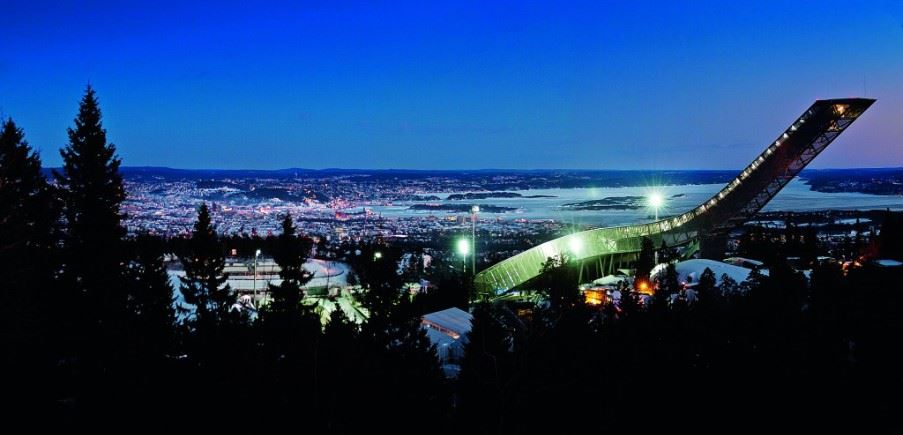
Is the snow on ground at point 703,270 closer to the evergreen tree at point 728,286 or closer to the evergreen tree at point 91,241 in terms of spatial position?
the evergreen tree at point 728,286

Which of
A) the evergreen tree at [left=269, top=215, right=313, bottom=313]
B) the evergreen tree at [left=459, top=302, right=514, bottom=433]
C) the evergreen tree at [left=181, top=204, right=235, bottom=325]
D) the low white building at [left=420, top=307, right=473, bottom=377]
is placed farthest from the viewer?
the evergreen tree at [left=181, top=204, right=235, bottom=325]

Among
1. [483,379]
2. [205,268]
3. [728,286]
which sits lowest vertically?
[728,286]

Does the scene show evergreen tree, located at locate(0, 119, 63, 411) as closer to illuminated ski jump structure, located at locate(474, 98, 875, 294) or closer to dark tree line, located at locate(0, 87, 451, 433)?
dark tree line, located at locate(0, 87, 451, 433)

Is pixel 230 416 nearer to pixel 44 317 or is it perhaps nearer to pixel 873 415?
pixel 44 317

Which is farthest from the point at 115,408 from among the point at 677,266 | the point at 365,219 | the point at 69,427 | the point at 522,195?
the point at 522,195

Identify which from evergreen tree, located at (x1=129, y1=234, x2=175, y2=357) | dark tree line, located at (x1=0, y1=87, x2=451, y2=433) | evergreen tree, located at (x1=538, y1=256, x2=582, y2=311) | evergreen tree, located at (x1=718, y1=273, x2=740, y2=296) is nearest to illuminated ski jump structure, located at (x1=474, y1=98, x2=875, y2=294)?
evergreen tree, located at (x1=538, y1=256, x2=582, y2=311)

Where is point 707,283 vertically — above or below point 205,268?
below

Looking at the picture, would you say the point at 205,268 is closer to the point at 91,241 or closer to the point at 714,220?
the point at 91,241

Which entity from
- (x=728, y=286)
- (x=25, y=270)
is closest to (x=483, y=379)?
(x=25, y=270)
